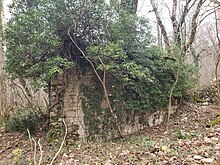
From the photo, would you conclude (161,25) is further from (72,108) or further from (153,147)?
(153,147)

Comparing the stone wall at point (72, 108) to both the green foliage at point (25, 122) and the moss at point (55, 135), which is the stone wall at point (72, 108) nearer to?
the moss at point (55, 135)

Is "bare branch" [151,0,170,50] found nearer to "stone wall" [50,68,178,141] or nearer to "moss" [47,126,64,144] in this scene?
"stone wall" [50,68,178,141]

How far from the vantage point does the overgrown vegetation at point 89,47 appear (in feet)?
15.2

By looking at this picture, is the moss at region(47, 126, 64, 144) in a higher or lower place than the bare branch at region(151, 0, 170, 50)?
lower

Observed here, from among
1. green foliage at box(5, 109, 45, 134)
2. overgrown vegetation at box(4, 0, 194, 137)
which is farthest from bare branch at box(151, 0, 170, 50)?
green foliage at box(5, 109, 45, 134)

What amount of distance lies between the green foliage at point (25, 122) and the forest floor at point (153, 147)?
9.5 inches

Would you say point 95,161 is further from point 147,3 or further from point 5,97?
point 147,3

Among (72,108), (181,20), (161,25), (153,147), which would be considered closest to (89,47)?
(72,108)

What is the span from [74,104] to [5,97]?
12.6ft

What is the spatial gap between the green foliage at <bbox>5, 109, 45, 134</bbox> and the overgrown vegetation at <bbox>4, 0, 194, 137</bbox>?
4.97ft

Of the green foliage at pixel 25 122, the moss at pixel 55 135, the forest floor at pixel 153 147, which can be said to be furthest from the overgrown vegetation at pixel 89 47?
the green foliage at pixel 25 122

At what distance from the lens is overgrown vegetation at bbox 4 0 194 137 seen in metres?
4.62

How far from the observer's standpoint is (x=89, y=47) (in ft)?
16.0

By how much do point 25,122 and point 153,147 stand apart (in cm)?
430
